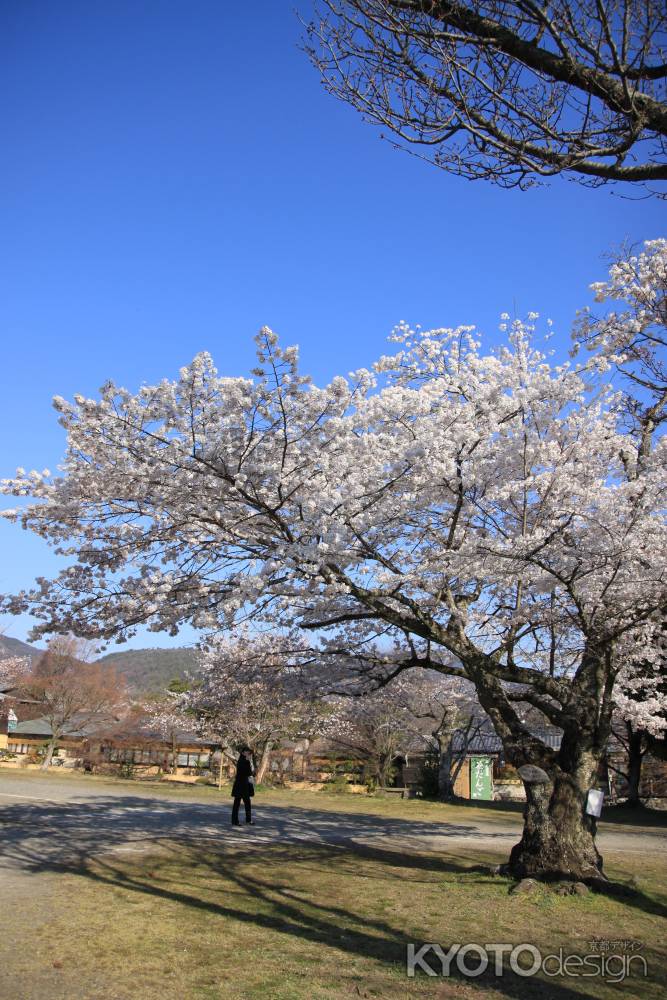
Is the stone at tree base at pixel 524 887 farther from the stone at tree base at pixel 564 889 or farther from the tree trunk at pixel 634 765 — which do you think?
the tree trunk at pixel 634 765

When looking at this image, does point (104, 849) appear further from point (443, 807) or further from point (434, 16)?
point (443, 807)

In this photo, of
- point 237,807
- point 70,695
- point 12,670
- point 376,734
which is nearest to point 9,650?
point 12,670

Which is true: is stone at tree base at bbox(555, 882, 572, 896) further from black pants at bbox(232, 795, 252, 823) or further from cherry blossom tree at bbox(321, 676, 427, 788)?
cherry blossom tree at bbox(321, 676, 427, 788)

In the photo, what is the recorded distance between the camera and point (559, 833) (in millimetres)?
7641

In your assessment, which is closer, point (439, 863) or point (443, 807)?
point (439, 863)

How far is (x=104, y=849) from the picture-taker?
9.28 meters

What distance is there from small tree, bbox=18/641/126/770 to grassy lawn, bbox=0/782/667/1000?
2357 centimetres

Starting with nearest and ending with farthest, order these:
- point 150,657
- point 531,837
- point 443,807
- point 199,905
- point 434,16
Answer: point 434,16 → point 199,905 → point 531,837 → point 443,807 → point 150,657

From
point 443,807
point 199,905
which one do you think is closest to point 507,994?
point 199,905

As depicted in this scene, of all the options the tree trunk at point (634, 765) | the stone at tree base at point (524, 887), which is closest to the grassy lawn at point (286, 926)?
the stone at tree base at point (524, 887)

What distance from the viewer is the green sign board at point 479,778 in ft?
90.1

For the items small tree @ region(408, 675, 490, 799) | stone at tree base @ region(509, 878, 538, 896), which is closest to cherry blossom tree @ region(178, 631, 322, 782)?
small tree @ region(408, 675, 490, 799)

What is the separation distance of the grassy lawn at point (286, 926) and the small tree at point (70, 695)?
23.6 m

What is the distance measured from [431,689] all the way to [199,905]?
1697 cm
